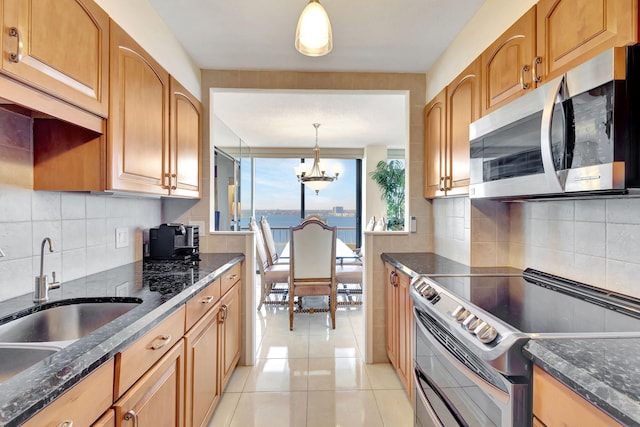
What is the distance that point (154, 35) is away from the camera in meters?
1.80

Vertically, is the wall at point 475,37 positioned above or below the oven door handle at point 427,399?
above

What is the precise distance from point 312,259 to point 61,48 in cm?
271

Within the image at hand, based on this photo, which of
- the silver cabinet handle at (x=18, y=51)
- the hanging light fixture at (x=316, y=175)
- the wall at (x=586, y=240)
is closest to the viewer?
the silver cabinet handle at (x=18, y=51)

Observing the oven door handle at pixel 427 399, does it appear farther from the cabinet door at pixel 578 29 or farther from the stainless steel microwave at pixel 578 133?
the cabinet door at pixel 578 29

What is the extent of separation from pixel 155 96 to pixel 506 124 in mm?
1750

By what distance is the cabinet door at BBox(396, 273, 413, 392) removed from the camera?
1903 mm

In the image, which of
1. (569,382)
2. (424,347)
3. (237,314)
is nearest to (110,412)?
(569,382)

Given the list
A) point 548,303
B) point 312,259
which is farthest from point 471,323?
point 312,259

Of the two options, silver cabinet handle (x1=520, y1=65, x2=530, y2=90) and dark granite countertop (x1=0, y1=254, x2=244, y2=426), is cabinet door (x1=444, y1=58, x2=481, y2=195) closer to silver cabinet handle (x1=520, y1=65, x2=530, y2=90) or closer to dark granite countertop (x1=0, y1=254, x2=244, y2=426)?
silver cabinet handle (x1=520, y1=65, x2=530, y2=90)

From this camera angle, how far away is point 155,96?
176cm

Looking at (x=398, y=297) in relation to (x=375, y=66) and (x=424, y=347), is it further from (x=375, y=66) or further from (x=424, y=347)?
(x=375, y=66)

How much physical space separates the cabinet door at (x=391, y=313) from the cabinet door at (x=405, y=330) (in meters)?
0.08

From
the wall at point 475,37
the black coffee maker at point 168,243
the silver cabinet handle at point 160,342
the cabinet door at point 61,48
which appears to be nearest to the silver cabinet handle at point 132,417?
the silver cabinet handle at point 160,342

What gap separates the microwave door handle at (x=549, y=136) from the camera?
1.07m
